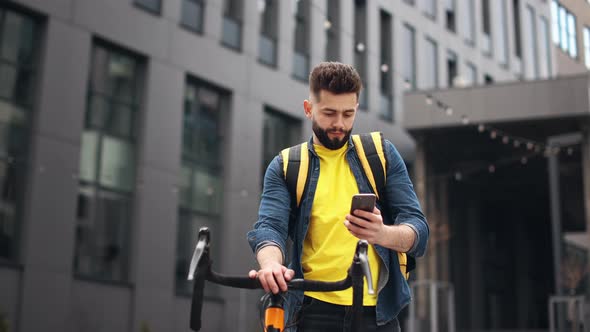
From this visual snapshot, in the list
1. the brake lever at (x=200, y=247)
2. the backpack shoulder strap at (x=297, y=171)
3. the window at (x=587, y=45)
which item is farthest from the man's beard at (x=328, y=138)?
the window at (x=587, y=45)

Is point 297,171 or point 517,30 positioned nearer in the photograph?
point 297,171

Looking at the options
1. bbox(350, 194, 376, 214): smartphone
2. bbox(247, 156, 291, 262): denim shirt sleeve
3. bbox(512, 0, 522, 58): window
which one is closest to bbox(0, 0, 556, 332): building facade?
bbox(512, 0, 522, 58): window

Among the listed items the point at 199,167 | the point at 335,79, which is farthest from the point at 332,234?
the point at 199,167

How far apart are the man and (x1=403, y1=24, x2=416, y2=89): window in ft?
87.2

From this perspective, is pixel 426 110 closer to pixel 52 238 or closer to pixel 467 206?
pixel 467 206

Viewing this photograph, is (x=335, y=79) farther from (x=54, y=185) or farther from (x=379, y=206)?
(x=54, y=185)

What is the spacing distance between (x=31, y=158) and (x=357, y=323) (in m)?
15.3

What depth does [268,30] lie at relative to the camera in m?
24.1

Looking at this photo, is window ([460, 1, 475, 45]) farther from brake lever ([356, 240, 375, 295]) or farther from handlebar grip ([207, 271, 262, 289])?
brake lever ([356, 240, 375, 295])

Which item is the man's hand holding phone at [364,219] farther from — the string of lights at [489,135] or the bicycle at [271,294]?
the string of lights at [489,135]

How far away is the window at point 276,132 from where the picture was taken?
24109 millimetres

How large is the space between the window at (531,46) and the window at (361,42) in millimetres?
10449

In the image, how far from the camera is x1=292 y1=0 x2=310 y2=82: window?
81.5 feet

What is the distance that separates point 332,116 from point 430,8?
2969 centimetres
